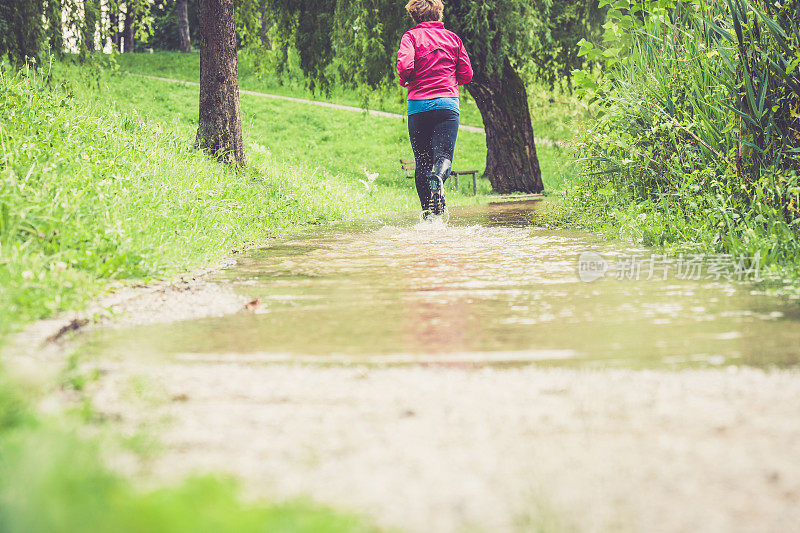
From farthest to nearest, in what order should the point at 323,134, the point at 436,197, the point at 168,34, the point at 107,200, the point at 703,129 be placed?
the point at 168,34, the point at 323,134, the point at 436,197, the point at 703,129, the point at 107,200

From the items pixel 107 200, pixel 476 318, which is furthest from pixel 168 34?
pixel 476 318

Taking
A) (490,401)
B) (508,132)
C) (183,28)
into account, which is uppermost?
(183,28)

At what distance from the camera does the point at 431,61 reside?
28.6ft

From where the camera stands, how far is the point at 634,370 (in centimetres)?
311

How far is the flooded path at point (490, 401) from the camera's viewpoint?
199 cm

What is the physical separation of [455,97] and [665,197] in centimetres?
251

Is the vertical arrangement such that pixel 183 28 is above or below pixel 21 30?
above

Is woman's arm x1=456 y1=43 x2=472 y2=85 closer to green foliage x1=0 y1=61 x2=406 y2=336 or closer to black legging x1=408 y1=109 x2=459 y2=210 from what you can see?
black legging x1=408 y1=109 x2=459 y2=210

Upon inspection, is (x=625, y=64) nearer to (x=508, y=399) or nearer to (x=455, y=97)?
(x=455, y=97)

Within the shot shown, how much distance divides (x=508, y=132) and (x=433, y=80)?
9.53 metres

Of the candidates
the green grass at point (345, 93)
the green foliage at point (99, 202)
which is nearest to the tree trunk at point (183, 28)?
the green grass at point (345, 93)

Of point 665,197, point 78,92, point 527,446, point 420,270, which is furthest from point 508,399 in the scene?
point 78,92

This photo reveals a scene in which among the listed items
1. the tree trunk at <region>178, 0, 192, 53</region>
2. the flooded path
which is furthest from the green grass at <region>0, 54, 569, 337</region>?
the tree trunk at <region>178, 0, 192, 53</region>

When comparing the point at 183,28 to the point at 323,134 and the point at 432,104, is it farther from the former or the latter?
Answer: the point at 432,104
